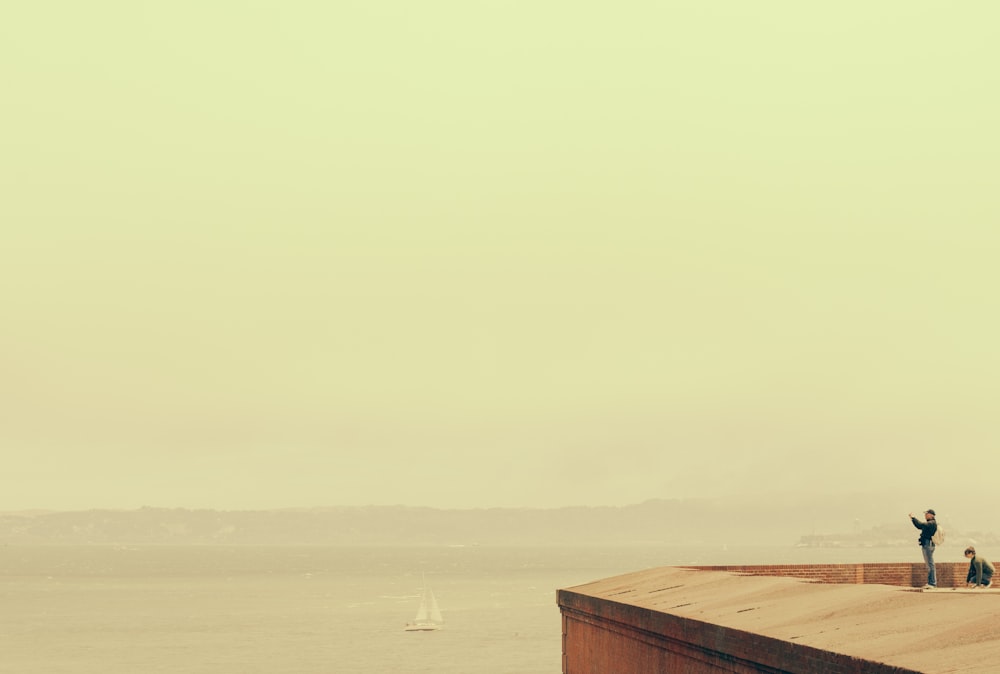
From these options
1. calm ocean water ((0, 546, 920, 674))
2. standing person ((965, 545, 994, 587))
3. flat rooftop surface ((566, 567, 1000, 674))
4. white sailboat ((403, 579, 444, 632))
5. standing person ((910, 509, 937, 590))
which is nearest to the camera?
flat rooftop surface ((566, 567, 1000, 674))

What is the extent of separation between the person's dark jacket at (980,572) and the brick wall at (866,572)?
8.45m

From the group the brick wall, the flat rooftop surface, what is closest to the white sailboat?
the brick wall

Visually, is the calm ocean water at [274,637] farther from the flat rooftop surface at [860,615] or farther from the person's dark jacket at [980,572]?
the person's dark jacket at [980,572]

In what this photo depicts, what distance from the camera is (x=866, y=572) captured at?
32.4 m

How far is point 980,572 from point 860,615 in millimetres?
6243

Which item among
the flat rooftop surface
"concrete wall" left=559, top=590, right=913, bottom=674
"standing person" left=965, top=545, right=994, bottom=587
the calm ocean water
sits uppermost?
"standing person" left=965, top=545, right=994, bottom=587

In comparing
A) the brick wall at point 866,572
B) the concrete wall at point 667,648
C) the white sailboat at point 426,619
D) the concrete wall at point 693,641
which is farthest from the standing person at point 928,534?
the white sailboat at point 426,619

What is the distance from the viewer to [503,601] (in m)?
188

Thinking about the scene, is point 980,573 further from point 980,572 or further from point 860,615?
point 860,615

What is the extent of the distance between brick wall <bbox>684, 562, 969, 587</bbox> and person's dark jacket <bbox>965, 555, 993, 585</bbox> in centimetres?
845

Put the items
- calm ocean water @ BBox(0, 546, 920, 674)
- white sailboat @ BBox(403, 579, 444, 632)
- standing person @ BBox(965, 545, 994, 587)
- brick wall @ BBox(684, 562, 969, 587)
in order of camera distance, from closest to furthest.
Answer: standing person @ BBox(965, 545, 994, 587)
brick wall @ BBox(684, 562, 969, 587)
calm ocean water @ BBox(0, 546, 920, 674)
white sailboat @ BBox(403, 579, 444, 632)

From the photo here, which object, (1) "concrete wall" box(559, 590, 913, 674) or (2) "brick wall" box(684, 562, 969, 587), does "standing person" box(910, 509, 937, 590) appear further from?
(2) "brick wall" box(684, 562, 969, 587)

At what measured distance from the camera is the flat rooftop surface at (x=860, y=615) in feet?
48.0

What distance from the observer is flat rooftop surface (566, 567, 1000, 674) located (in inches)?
576
